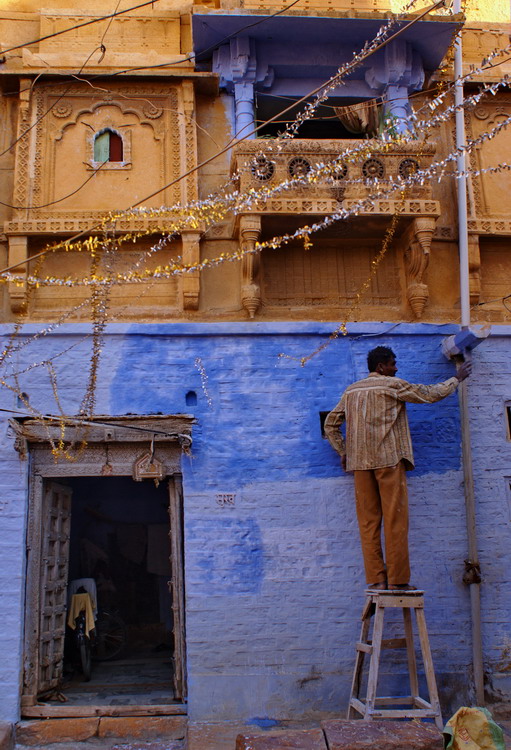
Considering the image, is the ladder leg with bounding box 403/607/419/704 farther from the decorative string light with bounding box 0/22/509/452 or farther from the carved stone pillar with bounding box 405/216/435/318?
the carved stone pillar with bounding box 405/216/435/318

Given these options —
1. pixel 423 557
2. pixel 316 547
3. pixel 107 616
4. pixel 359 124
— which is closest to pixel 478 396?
pixel 423 557

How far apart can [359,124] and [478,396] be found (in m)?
3.11

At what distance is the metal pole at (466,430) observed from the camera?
20.4 feet

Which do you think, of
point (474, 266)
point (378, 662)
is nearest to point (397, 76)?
point (474, 266)

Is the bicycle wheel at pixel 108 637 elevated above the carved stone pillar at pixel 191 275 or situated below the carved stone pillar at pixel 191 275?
below

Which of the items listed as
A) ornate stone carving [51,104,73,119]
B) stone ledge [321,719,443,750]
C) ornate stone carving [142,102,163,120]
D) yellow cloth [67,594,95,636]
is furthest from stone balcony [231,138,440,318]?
stone ledge [321,719,443,750]

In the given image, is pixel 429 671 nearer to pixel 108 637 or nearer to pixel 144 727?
pixel 144 727

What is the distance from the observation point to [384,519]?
228 inches

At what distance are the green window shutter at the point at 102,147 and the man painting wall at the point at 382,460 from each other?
11.4ft

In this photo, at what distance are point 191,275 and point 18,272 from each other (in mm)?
1631

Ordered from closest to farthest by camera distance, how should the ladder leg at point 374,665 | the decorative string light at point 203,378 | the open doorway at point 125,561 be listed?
the ladder leg at point 374,665 < the decorative string light at point 203,378 < the open doorway at point 125,561

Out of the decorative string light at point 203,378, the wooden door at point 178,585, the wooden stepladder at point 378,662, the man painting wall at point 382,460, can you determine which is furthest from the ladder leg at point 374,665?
the decorative string light at point 203,378

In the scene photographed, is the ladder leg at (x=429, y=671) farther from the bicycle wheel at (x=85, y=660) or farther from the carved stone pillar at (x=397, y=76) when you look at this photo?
the carved stone pillar at (x=397, y=76)

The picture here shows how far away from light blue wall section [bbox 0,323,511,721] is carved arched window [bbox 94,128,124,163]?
192cm
